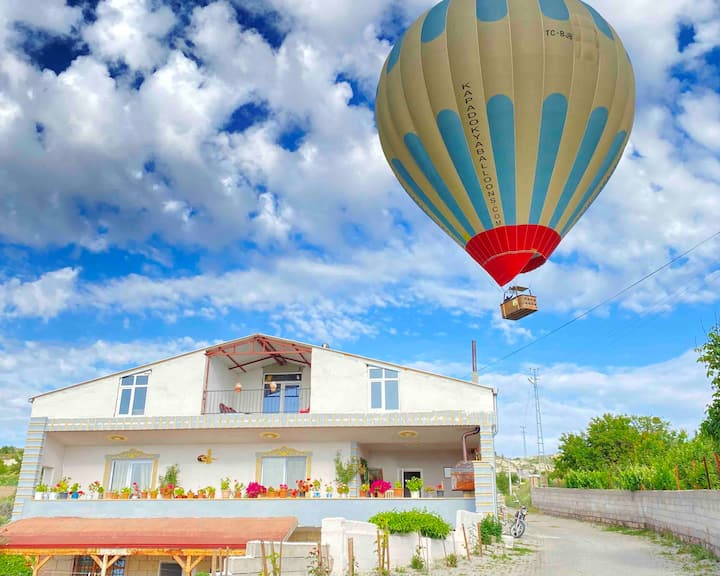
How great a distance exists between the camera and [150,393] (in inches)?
827

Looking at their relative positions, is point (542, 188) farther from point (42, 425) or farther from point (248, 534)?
point (42, 425)

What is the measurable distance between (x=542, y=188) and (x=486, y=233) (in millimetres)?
1528

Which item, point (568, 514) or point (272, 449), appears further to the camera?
point (568, 514)

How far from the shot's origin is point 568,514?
2962 cm

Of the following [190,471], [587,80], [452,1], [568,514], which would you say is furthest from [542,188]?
[568,514]

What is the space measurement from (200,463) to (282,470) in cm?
282

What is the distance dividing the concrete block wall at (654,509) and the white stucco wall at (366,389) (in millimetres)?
5770

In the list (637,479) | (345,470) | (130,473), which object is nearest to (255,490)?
(345,470)

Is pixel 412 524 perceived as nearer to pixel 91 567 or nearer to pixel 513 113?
pixel 513 113

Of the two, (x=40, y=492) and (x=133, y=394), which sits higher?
(x=133, y=394)

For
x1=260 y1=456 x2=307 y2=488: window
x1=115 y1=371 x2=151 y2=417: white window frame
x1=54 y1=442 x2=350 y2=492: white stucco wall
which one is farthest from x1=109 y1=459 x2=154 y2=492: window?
x1=260 y1=456 x2=307 y2=488: window

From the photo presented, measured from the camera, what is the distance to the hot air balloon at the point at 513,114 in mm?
13047

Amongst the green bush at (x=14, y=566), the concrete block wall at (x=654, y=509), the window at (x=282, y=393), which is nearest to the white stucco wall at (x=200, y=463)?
the window at (x=282, y=393)

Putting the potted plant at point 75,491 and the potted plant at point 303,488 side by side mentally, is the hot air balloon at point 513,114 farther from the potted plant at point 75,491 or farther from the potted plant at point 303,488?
A: the potted plant at point 75,491
